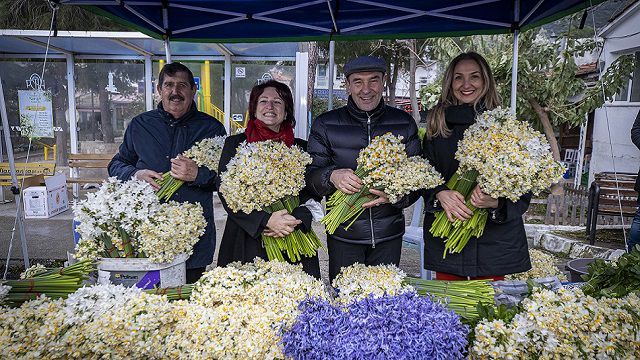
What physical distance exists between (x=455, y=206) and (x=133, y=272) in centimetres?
178

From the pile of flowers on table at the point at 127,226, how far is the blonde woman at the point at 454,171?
1483 mm

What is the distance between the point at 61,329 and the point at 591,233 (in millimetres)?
6953

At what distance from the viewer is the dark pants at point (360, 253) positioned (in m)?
2.73

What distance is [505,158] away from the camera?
6.83ft

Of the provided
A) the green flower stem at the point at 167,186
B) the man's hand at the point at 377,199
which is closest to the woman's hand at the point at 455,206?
the man's hand at the point at 377,199

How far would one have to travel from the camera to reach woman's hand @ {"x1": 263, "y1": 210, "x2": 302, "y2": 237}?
2459mm

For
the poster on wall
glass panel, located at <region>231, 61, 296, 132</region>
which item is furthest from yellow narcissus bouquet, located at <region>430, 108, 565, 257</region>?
the poster on wall

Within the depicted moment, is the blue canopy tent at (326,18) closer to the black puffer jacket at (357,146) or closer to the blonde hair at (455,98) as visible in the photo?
the blonde hair at (455,98)

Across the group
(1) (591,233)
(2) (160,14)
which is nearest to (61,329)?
(2) (160,14)

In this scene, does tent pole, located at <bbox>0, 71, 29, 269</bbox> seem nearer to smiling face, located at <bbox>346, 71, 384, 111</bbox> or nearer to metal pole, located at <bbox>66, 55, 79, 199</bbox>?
smiling face, located at <bbox>346, 71, 384, 111</bbox>

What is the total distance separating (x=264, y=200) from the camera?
236 cm

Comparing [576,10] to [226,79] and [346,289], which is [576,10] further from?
[226,79]

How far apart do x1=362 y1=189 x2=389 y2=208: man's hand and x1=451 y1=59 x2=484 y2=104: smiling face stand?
0.88 m

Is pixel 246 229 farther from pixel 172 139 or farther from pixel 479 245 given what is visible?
pixel 479 245
